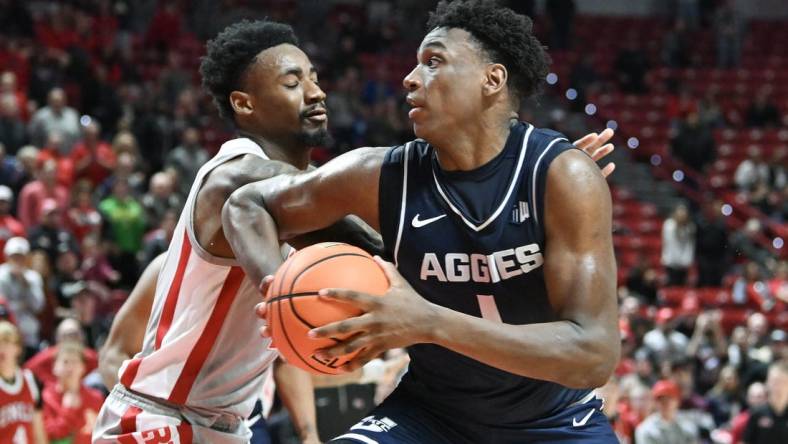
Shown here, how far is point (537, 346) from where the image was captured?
3.42 m

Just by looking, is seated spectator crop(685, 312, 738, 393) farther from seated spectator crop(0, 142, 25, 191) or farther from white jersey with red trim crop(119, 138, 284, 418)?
white jersey with red trim crop(119, 138, 284, 418)

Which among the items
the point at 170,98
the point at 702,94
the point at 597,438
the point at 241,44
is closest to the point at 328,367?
the point at 597,438

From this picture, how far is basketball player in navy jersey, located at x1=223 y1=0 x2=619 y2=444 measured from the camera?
12.0ft

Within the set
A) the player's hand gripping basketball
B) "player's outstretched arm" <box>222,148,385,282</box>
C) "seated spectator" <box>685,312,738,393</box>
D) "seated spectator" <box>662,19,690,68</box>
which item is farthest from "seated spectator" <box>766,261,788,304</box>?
the player's hand gripping basketball

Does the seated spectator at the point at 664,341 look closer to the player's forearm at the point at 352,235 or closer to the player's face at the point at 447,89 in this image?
the player's forearm at the point at 352,235

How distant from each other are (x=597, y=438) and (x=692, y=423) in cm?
809

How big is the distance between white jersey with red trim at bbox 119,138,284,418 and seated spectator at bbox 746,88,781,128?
18094 mm

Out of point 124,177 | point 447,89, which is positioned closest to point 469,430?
point 447,89

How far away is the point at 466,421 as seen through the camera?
4.04 metres

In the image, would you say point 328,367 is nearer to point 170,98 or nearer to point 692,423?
point 692,423

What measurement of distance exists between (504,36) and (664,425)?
7.50 m

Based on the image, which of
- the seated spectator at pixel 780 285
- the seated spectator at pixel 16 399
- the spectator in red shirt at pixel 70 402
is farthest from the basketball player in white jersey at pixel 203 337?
→ the seated spectator at pixel 780 285

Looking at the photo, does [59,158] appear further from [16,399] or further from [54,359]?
[16,399]

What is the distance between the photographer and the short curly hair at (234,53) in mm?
4832
